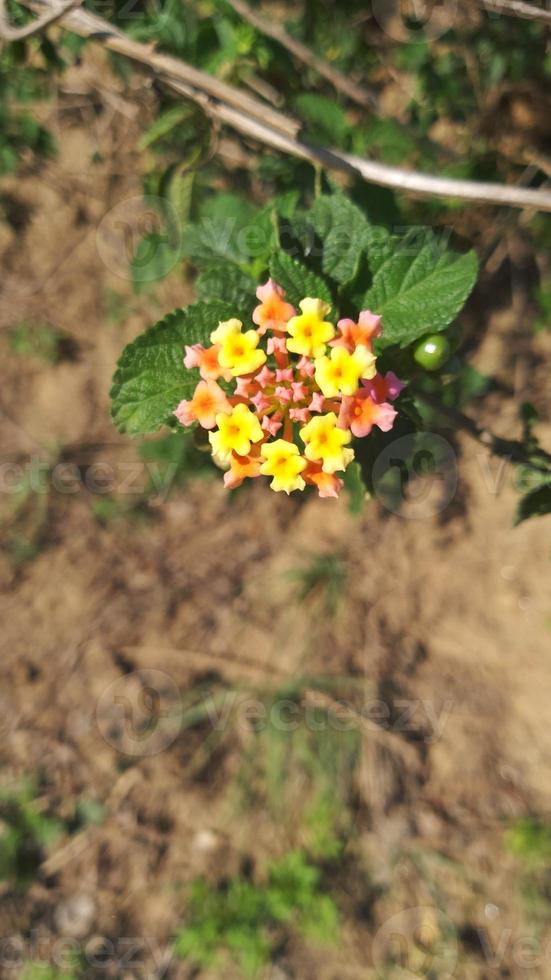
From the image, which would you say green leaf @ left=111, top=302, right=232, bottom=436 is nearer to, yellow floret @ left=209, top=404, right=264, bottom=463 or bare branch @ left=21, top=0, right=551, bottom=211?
yellow floret @ left=209, top=404, right=264, bottom=463

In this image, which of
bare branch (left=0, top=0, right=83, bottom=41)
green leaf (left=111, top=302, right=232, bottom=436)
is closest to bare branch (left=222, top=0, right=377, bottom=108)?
bare branch (left=0, top=0, right=83, bottom=41)

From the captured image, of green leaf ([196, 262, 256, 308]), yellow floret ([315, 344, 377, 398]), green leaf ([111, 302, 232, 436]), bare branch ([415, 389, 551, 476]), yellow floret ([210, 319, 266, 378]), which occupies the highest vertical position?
yellow floret ([315, 344, 377, 398])

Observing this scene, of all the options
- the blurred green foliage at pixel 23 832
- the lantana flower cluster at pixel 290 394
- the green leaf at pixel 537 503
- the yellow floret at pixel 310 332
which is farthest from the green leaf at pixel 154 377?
the blurred green foliage at pixel 23 832

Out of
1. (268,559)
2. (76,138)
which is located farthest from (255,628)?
(76,138)

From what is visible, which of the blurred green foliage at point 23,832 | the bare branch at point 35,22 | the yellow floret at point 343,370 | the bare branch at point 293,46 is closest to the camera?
the yellow floret at point 343,370

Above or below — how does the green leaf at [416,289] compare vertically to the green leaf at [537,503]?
above

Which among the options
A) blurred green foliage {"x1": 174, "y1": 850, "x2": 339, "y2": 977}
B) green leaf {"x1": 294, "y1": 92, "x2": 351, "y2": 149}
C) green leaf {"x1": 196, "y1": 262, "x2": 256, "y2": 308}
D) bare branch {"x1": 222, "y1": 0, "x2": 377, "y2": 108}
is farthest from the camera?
blurred green foliage {"x1": 174, "y1": 850, "x2": 339, "y2": 977}

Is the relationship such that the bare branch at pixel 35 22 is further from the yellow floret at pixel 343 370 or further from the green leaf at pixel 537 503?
the green leaf at pixel 537 503
